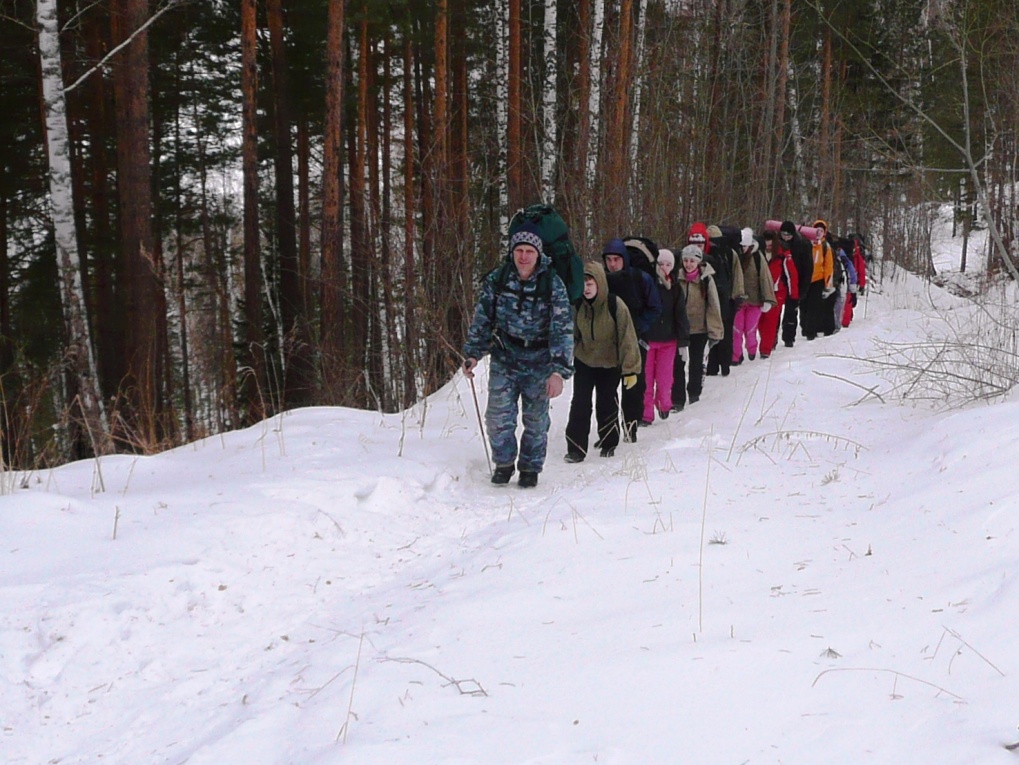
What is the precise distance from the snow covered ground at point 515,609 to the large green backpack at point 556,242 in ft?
4.97

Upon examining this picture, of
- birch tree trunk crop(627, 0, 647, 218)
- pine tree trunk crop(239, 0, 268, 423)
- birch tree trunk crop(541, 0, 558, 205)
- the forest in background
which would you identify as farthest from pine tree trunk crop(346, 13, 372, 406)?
birch tree trunk crop(627, 0, 647, 218)

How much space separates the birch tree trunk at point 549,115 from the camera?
12469mm

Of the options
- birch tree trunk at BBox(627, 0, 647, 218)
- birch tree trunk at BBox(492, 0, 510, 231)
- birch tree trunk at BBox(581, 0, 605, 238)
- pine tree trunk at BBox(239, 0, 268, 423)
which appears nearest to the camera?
birch tree trunk at BBox(581, 0, 605, 238)

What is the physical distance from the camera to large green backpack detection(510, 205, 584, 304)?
19.5 feet

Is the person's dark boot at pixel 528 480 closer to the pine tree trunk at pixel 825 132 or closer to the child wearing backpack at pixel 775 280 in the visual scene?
the child wearing backpack at pixel 775 280

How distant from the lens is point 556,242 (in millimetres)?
6051

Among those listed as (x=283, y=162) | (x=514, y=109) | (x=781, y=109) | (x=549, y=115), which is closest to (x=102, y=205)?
(x=283, y=162)

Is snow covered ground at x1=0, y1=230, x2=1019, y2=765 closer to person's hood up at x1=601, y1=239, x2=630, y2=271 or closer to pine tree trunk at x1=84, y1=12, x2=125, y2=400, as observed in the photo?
person's hood up at x1=601, y1=239, x2=630, y2=271

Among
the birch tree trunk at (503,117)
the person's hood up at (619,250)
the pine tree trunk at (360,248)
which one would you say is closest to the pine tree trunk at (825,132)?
the birch tree trunk at (503,117)

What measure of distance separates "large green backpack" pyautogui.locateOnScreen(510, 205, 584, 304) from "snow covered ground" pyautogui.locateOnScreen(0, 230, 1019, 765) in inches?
59.7

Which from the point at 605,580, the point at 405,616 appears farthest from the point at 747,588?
the point at 405,616

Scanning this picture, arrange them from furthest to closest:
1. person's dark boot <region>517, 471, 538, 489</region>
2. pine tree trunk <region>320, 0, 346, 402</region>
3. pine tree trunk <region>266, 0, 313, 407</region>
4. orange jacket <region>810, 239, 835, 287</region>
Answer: pine tree trunk <region>266, 0, 313, 407</region>
orange jacket <region>810, 239, 835, 287</region>
pine tree trunk <region>320, 0, 346, 402</region>
person's dark boot <region>517, 471, 538, 489</region>

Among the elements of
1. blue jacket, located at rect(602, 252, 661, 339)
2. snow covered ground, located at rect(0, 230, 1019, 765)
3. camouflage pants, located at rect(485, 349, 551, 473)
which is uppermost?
blue jacket, located at rect(602, 252, 661, 339)

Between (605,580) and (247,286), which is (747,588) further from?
(247,286)
